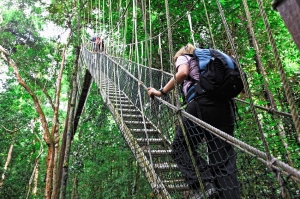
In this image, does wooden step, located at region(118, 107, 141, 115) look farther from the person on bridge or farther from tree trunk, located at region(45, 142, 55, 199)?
tree trunk, located at region(45, 142, 55, 199)

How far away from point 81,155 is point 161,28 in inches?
118

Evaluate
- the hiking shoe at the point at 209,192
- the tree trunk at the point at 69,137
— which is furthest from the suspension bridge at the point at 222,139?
the tree trunk at the point at 69,137

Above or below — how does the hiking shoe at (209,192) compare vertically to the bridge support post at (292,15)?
below

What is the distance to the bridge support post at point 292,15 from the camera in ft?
1.50

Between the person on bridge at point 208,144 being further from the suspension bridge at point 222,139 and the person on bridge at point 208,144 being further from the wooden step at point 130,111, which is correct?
the wooden step at point 130,111

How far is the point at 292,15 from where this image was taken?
0.47m

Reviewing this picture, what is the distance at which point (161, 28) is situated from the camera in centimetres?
376

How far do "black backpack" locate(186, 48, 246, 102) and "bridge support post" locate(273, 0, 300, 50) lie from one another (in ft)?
2.73

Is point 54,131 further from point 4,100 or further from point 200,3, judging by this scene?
point 200,3

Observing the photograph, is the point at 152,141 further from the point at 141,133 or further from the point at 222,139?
the point at 222,139

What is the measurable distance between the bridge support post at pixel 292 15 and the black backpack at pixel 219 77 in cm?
83

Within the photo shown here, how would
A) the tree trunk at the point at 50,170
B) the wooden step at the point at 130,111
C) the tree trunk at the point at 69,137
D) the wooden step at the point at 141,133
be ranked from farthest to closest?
the tree trunk at the point at 50,170
the tree trunk at the point at 69,137
the wooden step at the point at 130,111
the wooden step at the point at 141,133

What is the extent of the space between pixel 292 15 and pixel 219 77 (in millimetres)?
873

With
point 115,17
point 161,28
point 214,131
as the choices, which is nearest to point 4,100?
point 115,17
